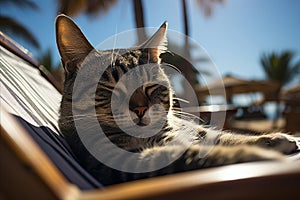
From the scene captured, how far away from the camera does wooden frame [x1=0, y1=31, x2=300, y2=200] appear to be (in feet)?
1.11

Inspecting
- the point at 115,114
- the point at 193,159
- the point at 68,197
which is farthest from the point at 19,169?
the point at 115,114

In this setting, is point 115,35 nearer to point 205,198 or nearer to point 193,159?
point 193,159

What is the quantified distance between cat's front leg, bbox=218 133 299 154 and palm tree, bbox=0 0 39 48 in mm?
9519

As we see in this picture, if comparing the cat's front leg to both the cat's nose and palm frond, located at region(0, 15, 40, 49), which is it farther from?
palm frond, located at region(0, 15, 40, 49)

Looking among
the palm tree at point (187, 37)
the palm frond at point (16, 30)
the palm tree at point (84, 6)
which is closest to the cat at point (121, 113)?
the palm tree at point (187, 37)

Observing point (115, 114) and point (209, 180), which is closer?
point (209, 180)

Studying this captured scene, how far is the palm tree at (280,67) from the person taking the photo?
14797 mm

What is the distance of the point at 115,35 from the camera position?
5.18 ft

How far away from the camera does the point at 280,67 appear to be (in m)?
14.9

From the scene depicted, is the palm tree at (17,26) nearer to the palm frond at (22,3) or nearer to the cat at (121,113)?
the palm frond at (22,3)

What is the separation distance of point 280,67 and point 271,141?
14995 millimetres

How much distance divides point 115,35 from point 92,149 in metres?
0.72

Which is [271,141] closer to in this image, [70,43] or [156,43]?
[156,43]

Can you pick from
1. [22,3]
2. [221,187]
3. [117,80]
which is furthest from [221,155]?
[22,3]
